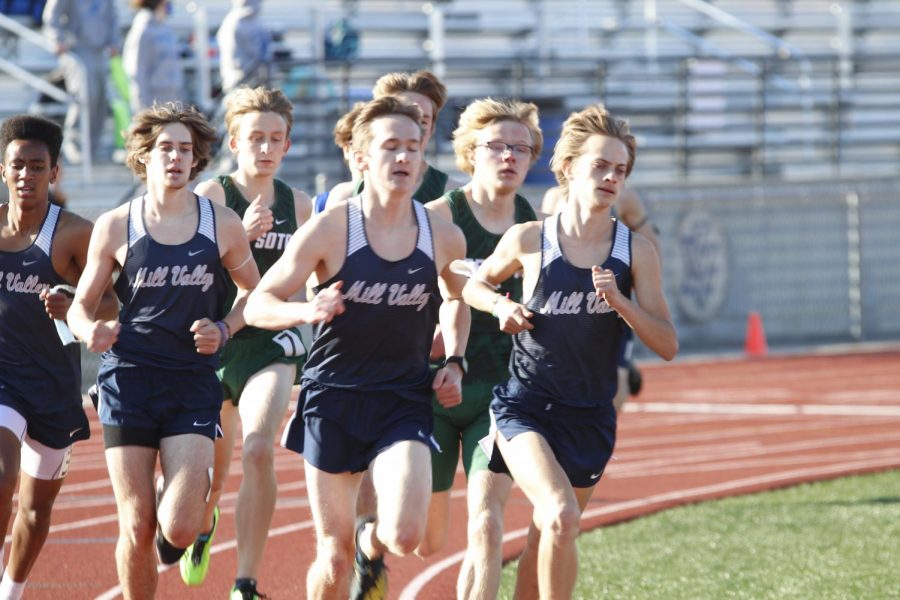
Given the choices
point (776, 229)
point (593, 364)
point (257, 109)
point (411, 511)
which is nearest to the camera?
point (411, 511)

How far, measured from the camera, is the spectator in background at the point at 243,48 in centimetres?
1577

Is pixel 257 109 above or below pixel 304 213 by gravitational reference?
above

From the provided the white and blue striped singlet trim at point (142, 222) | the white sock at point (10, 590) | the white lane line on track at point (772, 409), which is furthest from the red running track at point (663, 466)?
the white and blue striped singlet trim at point (142, 222)

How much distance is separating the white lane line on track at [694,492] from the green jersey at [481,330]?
1.42 metres

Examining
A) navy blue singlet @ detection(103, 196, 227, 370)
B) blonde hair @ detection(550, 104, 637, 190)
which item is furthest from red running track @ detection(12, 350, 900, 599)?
blonde hair @ detection(550, 104, 637, 190)

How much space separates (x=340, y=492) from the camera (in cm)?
530

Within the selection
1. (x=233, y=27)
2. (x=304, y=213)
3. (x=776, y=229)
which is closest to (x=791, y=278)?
(x=776, y=229)

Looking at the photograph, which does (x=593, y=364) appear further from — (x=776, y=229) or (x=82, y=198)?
(x=776, y=229)

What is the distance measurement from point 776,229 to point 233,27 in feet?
25.0

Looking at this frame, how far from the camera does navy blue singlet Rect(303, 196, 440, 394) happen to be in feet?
17.2

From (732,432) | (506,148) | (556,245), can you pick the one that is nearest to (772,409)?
(732,432)

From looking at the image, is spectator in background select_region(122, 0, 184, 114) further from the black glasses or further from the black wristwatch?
the black wristwatch

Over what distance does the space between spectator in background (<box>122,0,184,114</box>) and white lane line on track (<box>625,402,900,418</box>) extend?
17.9ft

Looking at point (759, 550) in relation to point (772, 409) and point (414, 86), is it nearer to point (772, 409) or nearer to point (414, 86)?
point (414, 86)
